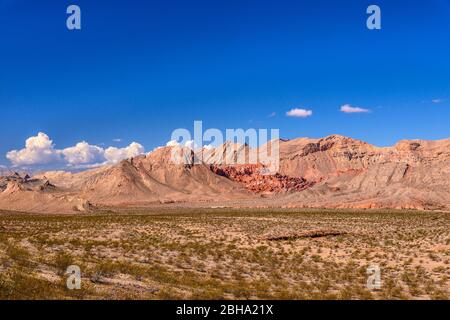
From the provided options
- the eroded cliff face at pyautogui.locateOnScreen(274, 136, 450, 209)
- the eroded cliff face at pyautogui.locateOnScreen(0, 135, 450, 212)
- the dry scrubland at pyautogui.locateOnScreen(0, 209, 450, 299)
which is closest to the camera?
the dry scrubland at pyautogui.locateOnScreen(0, 209, 450, 299)

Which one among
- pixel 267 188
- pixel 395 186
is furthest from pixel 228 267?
pixel 267 188

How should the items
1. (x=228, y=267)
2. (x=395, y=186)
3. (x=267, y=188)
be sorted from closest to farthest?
(x=228, y=267)
(x=395, y=186)
(x=267, y=188)

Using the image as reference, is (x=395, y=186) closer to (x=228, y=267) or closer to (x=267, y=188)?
(x=267, y=188)

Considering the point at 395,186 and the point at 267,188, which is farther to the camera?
the point at 267,188

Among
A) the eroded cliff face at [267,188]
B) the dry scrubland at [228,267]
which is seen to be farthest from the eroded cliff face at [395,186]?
the dry scrubland at [228,267]

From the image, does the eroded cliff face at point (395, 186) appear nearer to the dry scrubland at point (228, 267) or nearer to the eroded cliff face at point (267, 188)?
the eroded cliff face at point (267, 188)

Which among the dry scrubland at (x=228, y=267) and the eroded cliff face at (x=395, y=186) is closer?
the dry scrubland at (x=228, y=267)

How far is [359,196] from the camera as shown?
13075cm

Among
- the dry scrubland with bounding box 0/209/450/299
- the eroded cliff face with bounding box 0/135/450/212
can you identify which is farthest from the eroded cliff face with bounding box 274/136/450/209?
the dry scrubland with bounding box 0/209/450/299

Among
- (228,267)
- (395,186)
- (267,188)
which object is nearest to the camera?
(228,267)

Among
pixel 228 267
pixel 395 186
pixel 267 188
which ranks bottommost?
pixel 228 267

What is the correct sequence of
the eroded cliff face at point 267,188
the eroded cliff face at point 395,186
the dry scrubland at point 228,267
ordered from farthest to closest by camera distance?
the eroded cliff face at point 267,188
the eroded cliff face at point 395,186
the dry scrubland at point 228,267

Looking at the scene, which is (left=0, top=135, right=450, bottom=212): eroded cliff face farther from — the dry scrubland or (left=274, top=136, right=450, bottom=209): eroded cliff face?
the dry scrubland

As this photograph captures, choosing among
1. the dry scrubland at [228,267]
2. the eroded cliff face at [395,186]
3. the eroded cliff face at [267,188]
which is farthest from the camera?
the eroded cliff face at [267,188]
